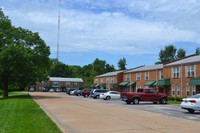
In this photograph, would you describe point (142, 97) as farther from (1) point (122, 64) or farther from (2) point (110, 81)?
(1) point (122, 64)

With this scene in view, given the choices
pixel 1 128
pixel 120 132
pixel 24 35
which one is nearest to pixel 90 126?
pixel 120 132

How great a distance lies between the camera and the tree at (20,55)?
50594mm

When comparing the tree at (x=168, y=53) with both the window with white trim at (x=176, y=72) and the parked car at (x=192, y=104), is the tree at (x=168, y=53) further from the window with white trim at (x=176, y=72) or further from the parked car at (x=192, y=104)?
the parked car at (x=192, y=104)

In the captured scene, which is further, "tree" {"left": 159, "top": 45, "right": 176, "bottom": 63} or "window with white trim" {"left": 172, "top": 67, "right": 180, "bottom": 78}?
"tree" {"left": 159, "top": 45, "right": 176, "bottom": 63}

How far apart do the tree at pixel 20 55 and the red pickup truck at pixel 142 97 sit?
2007cm

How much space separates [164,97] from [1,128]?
91.6 feet

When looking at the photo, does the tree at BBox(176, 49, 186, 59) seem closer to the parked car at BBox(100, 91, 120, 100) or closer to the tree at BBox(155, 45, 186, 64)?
the tree at BBox(155, 45, 186, 64)

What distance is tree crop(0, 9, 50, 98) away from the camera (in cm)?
5059

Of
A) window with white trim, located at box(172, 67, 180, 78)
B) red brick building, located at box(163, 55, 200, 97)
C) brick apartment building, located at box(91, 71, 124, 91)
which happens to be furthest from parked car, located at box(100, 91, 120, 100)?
brick apartment building, located at box(91, 71, 124, 91)

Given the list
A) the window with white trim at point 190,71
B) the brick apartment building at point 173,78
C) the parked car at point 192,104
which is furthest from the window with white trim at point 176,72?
the parked car at point 192,104

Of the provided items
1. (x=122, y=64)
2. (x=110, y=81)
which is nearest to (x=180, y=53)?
(x=122, y=64)

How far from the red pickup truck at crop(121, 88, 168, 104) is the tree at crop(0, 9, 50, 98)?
2007cm

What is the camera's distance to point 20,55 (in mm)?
50469

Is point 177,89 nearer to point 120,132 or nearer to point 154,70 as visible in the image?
point 154,70
